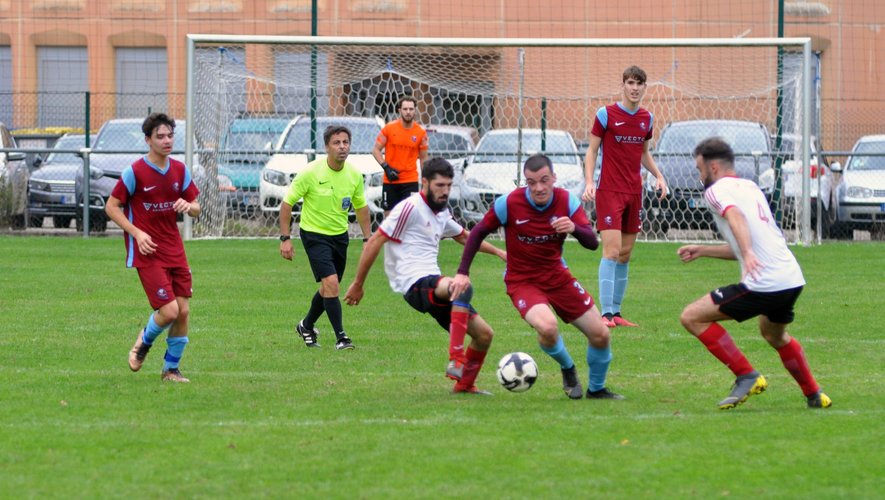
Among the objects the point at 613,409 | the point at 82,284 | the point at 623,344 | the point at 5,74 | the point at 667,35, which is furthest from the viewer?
the point at 5,74

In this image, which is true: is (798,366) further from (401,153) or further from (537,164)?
(401,153)

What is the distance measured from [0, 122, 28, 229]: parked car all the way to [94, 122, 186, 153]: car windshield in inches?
48.0

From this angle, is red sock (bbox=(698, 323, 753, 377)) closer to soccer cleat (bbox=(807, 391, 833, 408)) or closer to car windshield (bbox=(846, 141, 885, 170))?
soccer cleat (bbox=(807, 391, 833, 408))

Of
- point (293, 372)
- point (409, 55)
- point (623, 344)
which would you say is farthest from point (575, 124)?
point (293, 372)

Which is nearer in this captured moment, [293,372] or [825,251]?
[293,372]

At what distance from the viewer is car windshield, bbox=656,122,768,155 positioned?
19578 millimetres

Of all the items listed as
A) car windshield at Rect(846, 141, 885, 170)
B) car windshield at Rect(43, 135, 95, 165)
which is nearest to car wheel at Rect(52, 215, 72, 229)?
car windshield at Rect(43, 135, 95, 165)

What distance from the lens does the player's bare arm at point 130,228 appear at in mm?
8031

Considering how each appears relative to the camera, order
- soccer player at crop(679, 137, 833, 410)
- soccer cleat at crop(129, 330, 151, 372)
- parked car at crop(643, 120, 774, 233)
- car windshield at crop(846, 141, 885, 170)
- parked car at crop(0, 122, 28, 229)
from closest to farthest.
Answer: soccer player at crop(679, 137, 833, 410)
soccer cleat at crop(129, 330, 151, 372)
parked car at crop(643, 120, 774, 233)
parked car at crop(0, 122, 28, 229)
car windshield at crop(846, 141, 885, 170)

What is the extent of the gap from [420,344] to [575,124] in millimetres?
11903

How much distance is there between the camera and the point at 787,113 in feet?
63.9

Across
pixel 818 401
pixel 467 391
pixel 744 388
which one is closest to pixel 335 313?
pixel 467 391

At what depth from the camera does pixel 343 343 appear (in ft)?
32.7

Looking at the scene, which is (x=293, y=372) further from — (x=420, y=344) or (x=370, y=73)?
(x=370, y=73)
